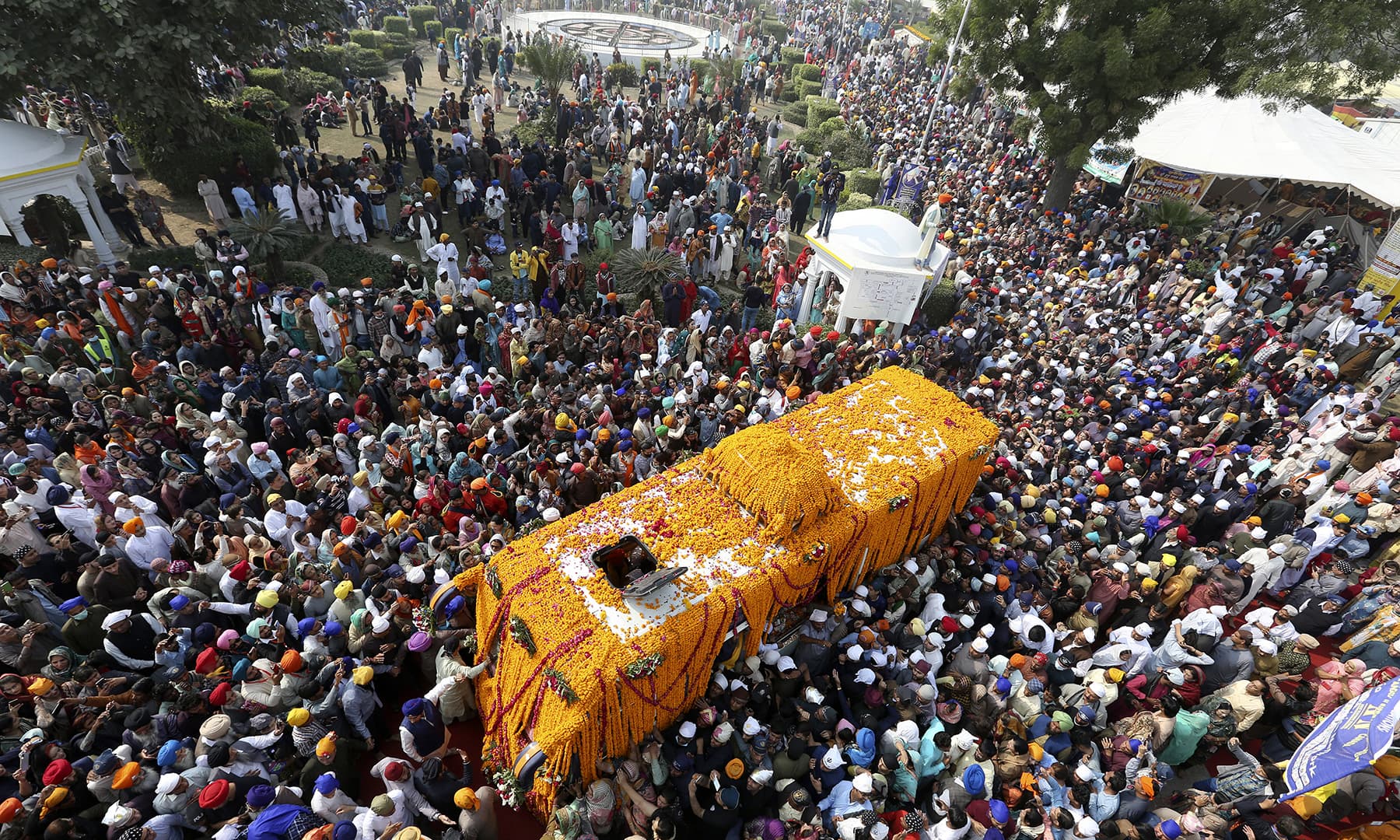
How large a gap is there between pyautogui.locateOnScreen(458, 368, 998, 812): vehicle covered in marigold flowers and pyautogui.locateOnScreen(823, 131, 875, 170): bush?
58.3 ft

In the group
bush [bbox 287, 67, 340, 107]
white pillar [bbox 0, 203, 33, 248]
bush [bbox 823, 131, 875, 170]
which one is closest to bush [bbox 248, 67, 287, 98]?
bush [bbox 287, 67, 340, 107]

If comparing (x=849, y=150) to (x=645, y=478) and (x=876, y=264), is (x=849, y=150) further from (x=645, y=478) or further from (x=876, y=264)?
(x=645, y=478)

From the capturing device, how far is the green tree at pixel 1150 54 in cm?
1402

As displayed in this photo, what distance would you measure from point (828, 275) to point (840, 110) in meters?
17.9

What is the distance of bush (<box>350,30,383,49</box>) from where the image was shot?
29.2 meters

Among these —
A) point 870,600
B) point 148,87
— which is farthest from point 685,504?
point 148,87

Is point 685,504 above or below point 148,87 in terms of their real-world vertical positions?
below

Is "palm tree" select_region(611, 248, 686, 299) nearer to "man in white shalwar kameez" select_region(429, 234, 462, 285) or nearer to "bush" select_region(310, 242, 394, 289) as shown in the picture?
"man in white shalwar kameez" select_region(429, 234, 462, 285)

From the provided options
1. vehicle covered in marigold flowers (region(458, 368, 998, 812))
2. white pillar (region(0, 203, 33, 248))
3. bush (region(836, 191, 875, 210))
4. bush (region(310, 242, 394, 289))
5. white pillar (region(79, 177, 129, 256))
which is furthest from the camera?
bush (region(836, 191, 875, 210))

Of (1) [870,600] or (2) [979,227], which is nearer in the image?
(1) [870,600]

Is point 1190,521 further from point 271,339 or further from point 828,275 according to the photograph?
point 271,339

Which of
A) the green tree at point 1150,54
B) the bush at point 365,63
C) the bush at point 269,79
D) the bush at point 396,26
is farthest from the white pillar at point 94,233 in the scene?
the bush at point 396,26

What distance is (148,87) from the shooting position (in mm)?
12875

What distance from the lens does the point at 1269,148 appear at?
17609 millimetres
